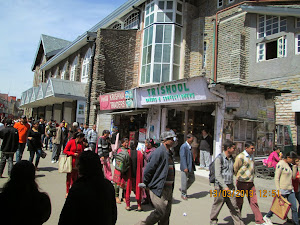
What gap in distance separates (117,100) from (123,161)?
884cm

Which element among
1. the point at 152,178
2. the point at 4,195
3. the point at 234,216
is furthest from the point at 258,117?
the point at 4,195

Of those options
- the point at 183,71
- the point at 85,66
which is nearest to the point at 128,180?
the point at 183,71

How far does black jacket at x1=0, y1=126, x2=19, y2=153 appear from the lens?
22.7 ft

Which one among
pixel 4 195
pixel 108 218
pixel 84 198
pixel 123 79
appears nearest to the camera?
pixel 4 195

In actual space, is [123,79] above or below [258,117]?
above

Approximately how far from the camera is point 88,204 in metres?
2.00

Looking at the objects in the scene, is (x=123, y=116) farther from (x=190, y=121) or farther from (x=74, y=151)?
(x=74, y=151)

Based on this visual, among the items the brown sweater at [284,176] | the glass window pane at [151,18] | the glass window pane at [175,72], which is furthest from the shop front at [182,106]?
the glass window pane at [151,18]

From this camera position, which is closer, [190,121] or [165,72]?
[190,121]

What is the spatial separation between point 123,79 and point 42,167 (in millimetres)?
9679

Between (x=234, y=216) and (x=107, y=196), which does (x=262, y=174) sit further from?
(x=107, y=196)

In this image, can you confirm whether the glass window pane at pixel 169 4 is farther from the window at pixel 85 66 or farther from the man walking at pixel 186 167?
the man walking at pixel 186 167

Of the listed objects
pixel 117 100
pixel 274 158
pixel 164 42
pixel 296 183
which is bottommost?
pixel 296 183

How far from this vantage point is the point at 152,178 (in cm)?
358
